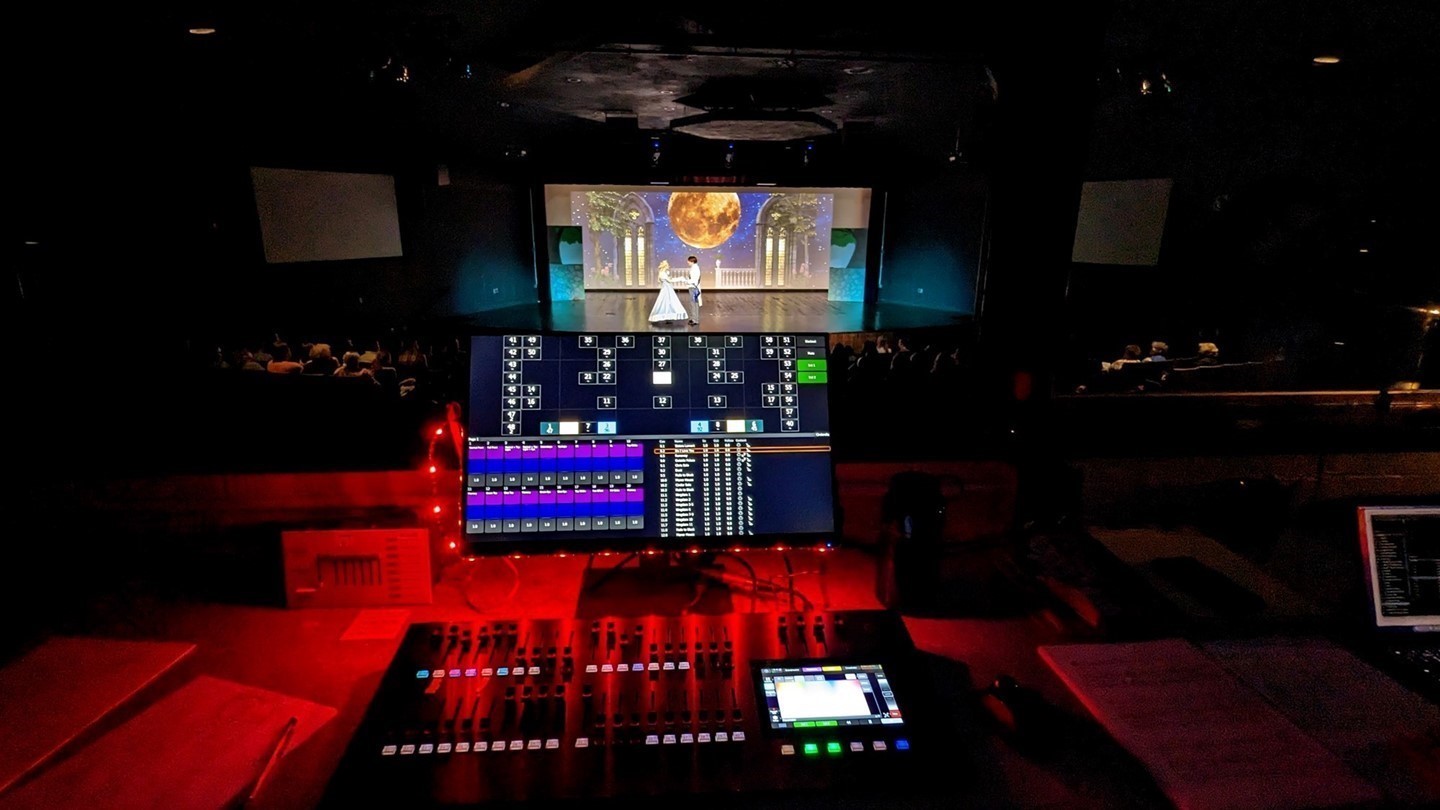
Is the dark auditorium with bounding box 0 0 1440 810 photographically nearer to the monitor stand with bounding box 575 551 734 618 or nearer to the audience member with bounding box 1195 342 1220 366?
the monitor stand with bounding box 575 551 734 618

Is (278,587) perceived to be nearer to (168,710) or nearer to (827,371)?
(168,710)

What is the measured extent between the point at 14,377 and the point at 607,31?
2.91 meters

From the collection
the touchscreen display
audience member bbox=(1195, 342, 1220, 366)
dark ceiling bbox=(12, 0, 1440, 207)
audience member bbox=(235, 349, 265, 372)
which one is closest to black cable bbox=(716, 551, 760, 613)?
the touchscreen display

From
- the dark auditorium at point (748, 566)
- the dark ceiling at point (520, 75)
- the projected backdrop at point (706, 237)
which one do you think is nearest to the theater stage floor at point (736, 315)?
the projected backdrop at point (706, 237)

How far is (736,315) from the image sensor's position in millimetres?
11398

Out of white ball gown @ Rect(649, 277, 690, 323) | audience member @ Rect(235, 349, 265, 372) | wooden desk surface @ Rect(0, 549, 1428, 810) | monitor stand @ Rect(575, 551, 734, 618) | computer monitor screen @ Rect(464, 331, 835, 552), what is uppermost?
white ball gown @ Rect(649, 277, 690, 323)

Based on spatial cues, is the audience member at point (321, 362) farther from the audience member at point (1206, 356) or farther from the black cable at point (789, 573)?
the audience member at point (1206, 356)

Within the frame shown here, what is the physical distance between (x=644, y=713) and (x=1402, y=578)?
1.64 metres

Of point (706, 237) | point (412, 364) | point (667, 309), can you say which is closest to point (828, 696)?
point (412, 364)

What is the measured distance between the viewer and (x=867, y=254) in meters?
13.8

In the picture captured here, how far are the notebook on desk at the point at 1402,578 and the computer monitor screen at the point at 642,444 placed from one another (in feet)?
3.77

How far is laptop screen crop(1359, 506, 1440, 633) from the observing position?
147 centimetres

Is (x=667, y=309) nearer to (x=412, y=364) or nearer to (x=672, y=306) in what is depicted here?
(x=672, y=306)

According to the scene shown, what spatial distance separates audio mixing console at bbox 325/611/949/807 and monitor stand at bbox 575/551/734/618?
201 millimetres
